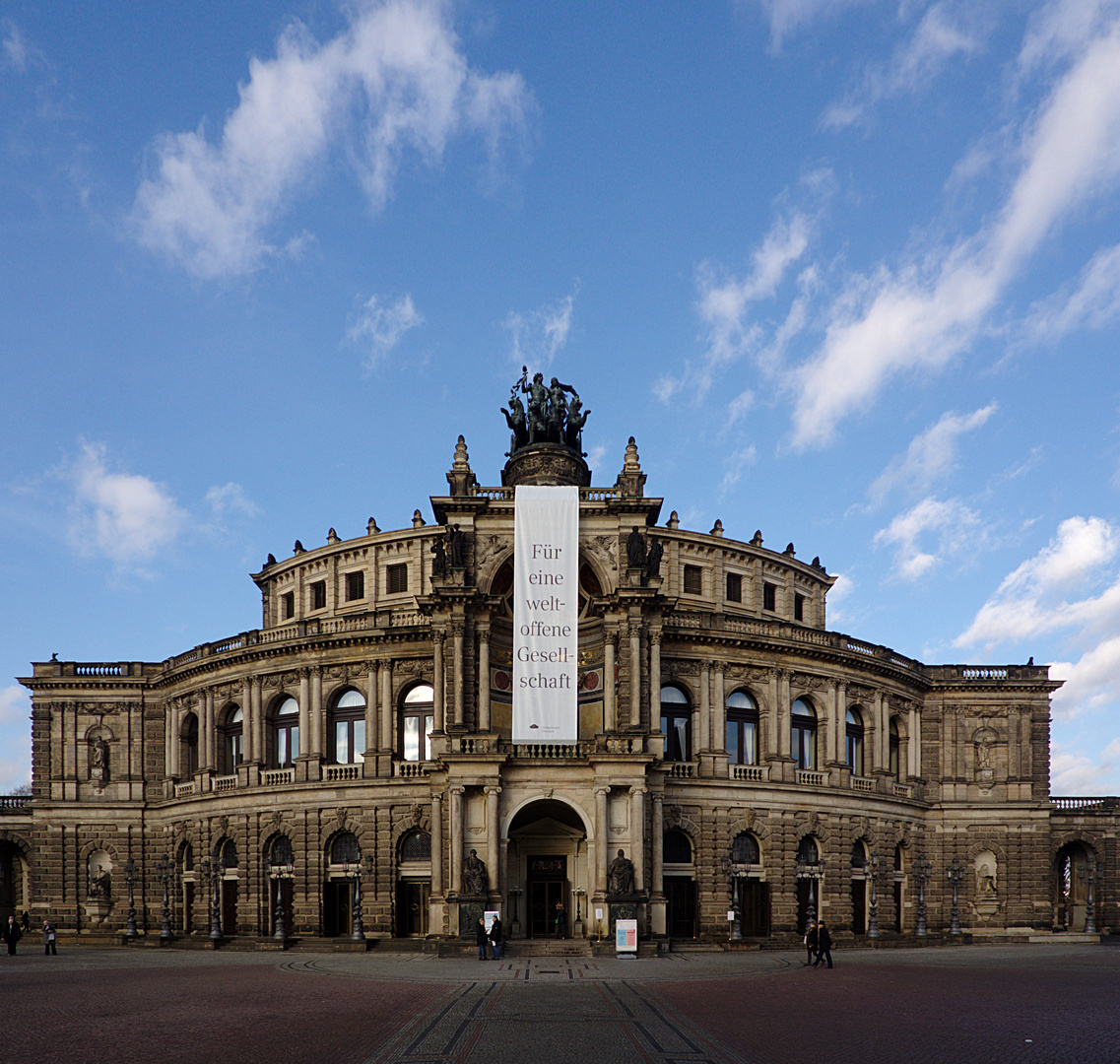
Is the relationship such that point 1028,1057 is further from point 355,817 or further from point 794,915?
point 355,817

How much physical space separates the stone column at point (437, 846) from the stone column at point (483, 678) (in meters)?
4.56

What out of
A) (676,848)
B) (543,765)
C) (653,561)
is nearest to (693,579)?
(653,561)

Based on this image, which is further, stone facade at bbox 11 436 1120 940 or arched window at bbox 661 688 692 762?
arched window at bbox 661 688 692 762

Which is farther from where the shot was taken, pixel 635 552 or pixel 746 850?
pixel 746 850

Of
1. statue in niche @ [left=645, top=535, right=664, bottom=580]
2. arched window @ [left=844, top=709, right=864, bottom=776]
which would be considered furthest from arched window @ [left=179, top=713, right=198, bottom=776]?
arched window @ [left=844, top=709, right=864, bottom=776]

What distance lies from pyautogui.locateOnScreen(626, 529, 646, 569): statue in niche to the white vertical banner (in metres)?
2.61

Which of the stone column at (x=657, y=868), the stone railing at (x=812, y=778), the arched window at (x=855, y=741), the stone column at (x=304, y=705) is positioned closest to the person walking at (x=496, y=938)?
the stone column at (x=657, y=868)

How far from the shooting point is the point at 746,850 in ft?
205

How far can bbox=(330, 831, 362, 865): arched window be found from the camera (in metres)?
62.9

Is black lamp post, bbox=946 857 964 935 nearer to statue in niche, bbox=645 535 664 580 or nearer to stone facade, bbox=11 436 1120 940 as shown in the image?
stone facade, bbox=11 436 1120 940

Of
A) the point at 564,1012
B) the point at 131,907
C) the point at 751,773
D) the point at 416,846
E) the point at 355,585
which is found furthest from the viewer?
the point at 355,585

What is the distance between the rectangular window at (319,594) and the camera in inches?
2884

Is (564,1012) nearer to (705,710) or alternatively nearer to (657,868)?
(657,868)

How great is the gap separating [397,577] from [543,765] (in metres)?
20.7
